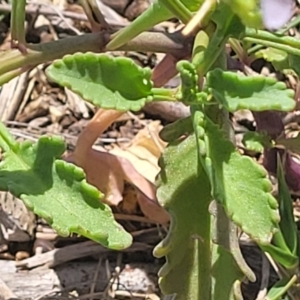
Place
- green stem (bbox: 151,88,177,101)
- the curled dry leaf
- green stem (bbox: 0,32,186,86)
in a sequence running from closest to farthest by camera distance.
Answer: green stem (bbox: 151,88,177,101)
green stem (bbox: 0,32,186,86)
the curled dry leaf

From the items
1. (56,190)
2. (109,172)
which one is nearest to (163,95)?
(56,190)

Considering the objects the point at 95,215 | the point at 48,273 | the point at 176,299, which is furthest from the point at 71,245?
the point at 95,215

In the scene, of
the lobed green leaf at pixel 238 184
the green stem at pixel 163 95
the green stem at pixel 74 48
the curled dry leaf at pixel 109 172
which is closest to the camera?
the lobed green leaf at pixel 238 184

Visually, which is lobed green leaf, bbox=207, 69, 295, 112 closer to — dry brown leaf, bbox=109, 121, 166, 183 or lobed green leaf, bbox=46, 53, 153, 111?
lobed green leaf, bbox=46, 53, 153, 111

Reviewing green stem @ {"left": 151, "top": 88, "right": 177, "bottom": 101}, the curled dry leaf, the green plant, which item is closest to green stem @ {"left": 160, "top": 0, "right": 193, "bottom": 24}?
the green plant

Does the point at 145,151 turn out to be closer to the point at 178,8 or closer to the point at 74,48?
the point at 74,48

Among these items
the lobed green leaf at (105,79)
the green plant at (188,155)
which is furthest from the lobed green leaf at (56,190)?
the lobed green leaf at (105,79)

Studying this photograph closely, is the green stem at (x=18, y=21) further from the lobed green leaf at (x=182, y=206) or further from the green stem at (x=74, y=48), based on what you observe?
the lobed green leaf at (x=182, y=206)

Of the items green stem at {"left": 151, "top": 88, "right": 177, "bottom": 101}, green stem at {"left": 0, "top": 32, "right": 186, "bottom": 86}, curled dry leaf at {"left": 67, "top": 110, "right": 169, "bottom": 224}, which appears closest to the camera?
green stem at {"left": 151, "top": 88, "right": 177, "bottom": 101}
